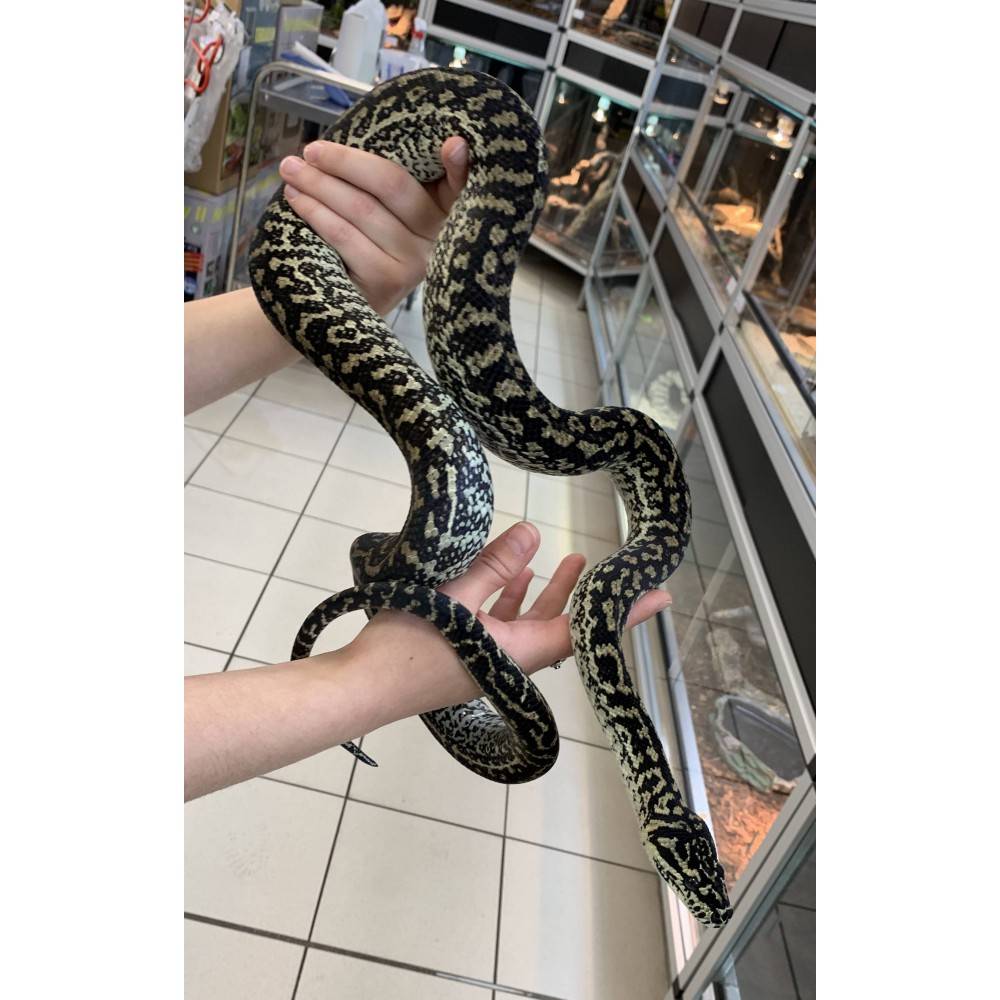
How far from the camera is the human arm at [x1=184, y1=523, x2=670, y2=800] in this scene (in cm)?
92

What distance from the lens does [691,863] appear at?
3.77 ft

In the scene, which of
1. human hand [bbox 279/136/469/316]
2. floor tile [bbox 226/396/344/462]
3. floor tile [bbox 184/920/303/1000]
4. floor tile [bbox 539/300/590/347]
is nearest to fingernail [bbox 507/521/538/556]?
human hand [bbox 279/136/469/316]

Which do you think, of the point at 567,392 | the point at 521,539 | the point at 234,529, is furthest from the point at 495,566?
the point at 567,392

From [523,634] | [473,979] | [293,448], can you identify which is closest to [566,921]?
[473,979]

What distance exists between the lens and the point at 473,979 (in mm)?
2264

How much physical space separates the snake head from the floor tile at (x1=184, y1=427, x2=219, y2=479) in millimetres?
2938

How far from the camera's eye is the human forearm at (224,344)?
1206 millimetres

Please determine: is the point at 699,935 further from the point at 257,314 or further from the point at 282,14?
the point at 282,14

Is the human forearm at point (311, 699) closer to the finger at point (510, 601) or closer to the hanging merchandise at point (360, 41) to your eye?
the finger at point (510, 601)

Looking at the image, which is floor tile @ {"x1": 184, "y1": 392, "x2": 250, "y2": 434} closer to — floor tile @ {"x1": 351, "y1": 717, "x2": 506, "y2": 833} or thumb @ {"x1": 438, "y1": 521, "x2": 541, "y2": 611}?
floor tile @ {"x1": 351, "y1": 717, "x2": 506, "y2": 833}

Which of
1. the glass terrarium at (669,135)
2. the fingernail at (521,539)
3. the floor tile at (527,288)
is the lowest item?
the floor tile at (527,288)

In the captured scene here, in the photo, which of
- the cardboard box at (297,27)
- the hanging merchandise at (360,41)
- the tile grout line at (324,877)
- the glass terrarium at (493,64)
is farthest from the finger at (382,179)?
the glass terrarium at (493,64)

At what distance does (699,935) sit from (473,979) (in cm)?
64

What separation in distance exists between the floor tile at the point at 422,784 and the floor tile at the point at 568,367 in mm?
3262
